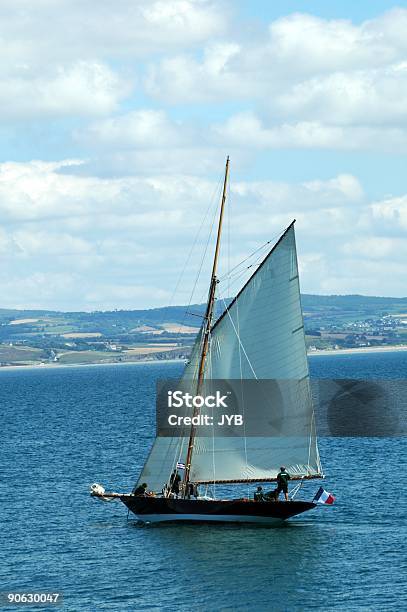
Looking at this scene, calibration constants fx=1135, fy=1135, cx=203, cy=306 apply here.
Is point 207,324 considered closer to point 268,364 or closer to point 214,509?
point 268,364

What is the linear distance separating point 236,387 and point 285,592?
17.7 meters

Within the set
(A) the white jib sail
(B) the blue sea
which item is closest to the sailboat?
(A) the white jib sail

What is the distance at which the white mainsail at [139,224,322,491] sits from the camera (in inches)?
2712

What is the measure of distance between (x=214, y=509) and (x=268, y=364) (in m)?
9.59

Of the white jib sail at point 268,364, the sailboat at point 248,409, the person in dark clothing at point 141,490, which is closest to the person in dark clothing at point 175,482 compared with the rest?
the sailboat at point 248,409

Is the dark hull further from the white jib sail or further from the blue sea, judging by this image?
Result: the white jib sail

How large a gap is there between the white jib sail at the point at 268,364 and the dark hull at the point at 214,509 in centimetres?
188

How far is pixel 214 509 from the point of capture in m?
70.1

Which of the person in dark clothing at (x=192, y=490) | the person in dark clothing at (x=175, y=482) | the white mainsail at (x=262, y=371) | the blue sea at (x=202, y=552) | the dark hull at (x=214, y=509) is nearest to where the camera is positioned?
the blue sea at (x=202, y=552)

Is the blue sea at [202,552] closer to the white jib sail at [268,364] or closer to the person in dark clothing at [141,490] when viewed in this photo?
the person in dark clothing at [141,490]

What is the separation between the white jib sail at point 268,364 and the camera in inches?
2712

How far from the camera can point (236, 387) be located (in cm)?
7131

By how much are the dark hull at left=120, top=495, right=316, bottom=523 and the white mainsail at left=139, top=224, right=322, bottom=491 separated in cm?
170

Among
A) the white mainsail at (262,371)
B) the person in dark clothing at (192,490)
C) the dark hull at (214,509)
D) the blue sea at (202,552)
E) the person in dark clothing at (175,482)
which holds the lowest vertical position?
the blue sea at (202,552)
